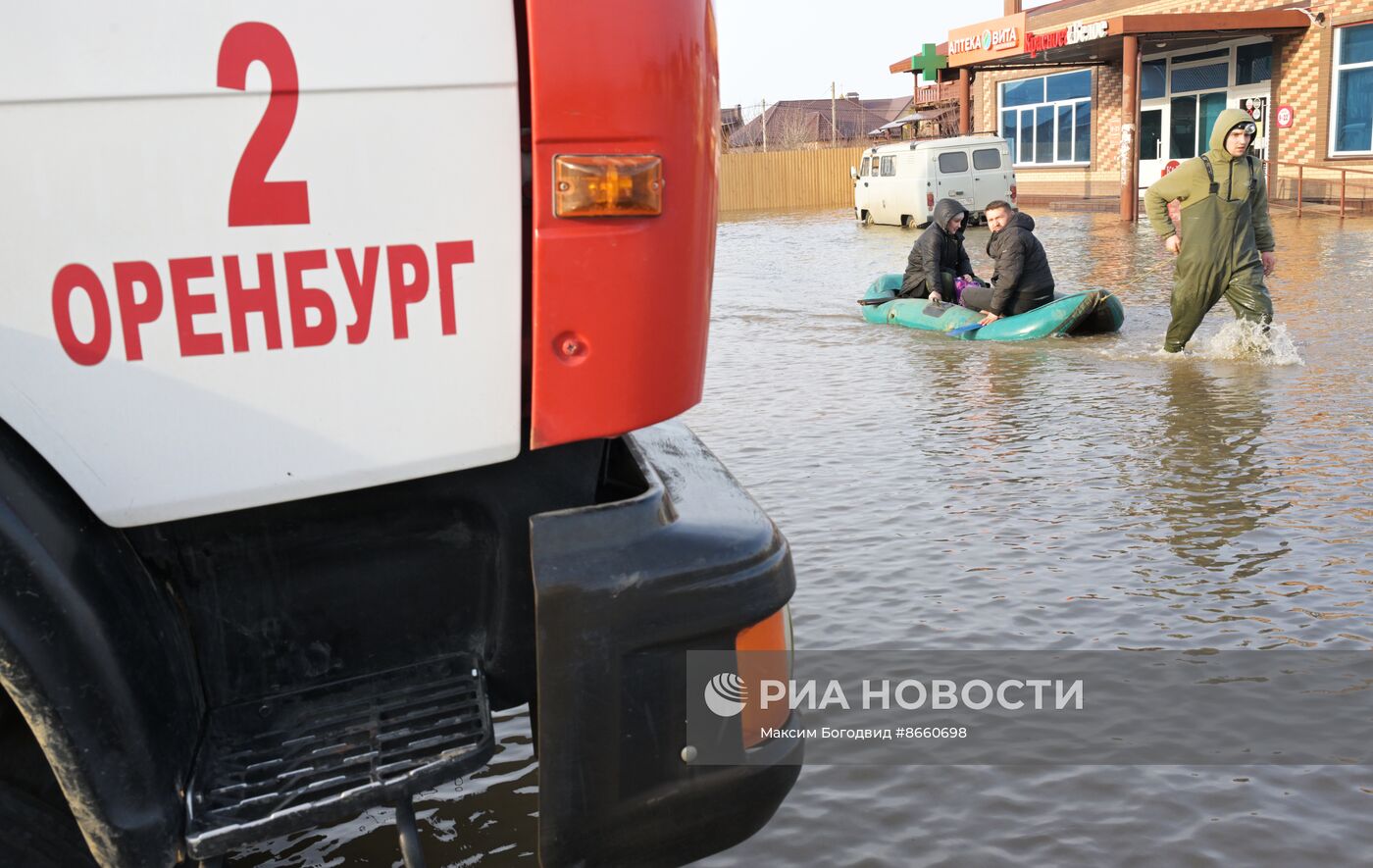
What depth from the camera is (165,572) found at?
2193mm

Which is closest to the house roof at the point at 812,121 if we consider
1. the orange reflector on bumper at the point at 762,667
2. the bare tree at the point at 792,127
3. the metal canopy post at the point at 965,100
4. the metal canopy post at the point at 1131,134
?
the bare tree at the point at 792,127

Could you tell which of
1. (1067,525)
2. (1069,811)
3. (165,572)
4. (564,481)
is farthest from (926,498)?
(165,572)

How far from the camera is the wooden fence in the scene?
41.2 metres

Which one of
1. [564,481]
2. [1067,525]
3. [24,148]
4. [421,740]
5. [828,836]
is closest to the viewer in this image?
[24,148]

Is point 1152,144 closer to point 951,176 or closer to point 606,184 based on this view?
point 951,176

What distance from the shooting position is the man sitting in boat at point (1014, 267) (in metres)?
10.8

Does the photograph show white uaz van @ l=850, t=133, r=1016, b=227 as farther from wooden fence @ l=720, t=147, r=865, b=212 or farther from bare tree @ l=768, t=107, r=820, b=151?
bare tree @ l=768, t=107, r=820, b=151

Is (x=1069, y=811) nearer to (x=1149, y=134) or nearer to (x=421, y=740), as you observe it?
(x=421, y=740)

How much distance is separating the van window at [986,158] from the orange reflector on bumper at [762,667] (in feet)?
80.2

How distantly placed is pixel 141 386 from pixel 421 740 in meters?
0.75

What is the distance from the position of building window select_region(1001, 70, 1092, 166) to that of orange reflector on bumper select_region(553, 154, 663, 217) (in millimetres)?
30789

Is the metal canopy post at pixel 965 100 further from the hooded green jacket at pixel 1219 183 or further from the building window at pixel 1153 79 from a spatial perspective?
the hooded green jacket at pixel 1219 183

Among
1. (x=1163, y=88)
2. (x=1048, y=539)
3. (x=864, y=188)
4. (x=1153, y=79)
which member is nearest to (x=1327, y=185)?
(x=1163, y=88)

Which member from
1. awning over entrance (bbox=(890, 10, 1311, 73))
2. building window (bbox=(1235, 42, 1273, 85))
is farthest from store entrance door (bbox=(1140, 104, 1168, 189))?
building window (bbox=(1235, 42, 1273, 85))
